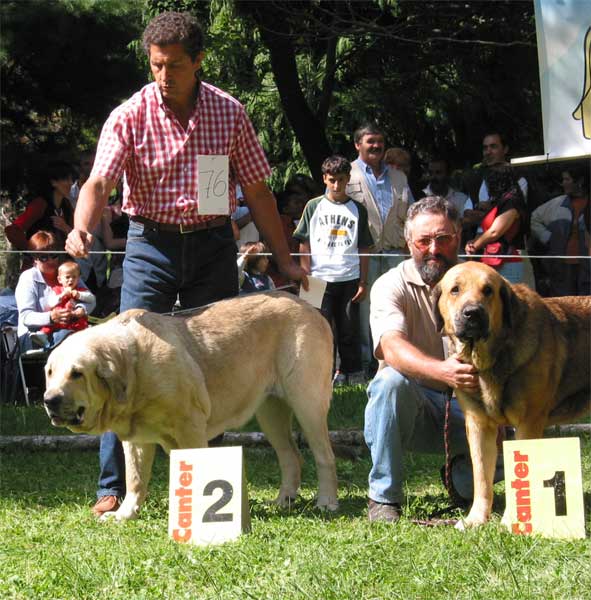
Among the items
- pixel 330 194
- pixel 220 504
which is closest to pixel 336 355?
pixel 330 194

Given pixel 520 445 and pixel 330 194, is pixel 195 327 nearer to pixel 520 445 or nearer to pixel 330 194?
pixel 520 445

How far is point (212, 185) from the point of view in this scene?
518 centimetres

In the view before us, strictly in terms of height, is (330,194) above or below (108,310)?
above

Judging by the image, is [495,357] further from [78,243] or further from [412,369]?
[78,243]

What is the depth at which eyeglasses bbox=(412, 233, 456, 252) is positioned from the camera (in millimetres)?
4949

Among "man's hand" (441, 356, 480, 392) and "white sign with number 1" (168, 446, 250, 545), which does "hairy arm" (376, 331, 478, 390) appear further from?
"white sign with number 1" (168, 446, 250, 545)

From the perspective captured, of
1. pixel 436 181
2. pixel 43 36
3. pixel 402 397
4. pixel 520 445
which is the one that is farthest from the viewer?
pixel 43 36

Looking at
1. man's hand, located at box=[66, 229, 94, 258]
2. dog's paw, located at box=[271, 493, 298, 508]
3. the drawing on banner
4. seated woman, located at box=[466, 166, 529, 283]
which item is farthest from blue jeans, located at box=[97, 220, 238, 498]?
seated woman, located at box=[466, 166, 529, 283]

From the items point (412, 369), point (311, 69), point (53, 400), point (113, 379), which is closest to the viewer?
point (53, 400)

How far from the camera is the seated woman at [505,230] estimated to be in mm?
8875

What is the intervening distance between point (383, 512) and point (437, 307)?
1.01m

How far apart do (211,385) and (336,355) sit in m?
4.36

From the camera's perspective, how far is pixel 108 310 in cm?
941

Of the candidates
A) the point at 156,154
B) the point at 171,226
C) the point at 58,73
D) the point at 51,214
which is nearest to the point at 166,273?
the point at 171,226
